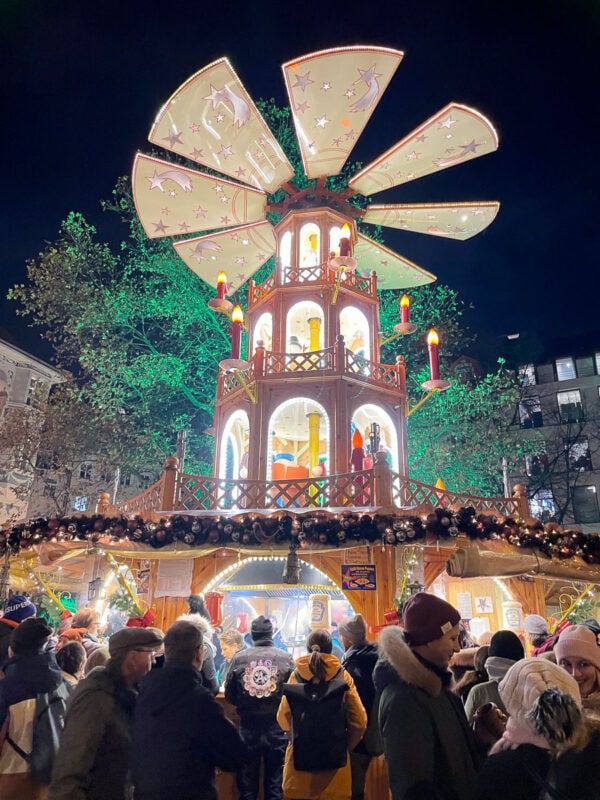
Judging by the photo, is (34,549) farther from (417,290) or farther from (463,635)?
(417,290)

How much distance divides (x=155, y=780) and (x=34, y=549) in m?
9.10

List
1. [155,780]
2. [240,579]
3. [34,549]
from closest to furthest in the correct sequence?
[155,780]
[34,549]
[240,579]

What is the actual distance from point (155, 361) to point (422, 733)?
21241 millimetres

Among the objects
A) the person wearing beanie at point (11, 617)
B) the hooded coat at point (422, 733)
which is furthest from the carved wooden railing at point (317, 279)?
the hooded coat at point (422, 733)

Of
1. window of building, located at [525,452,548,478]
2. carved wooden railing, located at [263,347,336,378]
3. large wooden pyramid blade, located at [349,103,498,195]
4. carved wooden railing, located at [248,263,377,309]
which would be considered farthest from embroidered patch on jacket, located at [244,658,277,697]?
window of building, located at [525,452,548,478]

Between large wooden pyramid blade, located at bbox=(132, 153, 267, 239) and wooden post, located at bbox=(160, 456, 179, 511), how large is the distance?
26.8 feet

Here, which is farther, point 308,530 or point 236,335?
point 236,335

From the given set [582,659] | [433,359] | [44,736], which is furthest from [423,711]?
[433,359]

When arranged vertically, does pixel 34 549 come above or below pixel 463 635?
above

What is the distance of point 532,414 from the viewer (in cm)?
4181

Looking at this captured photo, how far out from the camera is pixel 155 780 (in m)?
3.32

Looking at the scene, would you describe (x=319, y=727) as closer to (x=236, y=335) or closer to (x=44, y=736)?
(x=44, y=736)

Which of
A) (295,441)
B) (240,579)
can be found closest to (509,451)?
(295,441)

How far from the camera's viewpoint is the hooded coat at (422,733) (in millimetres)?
2809
